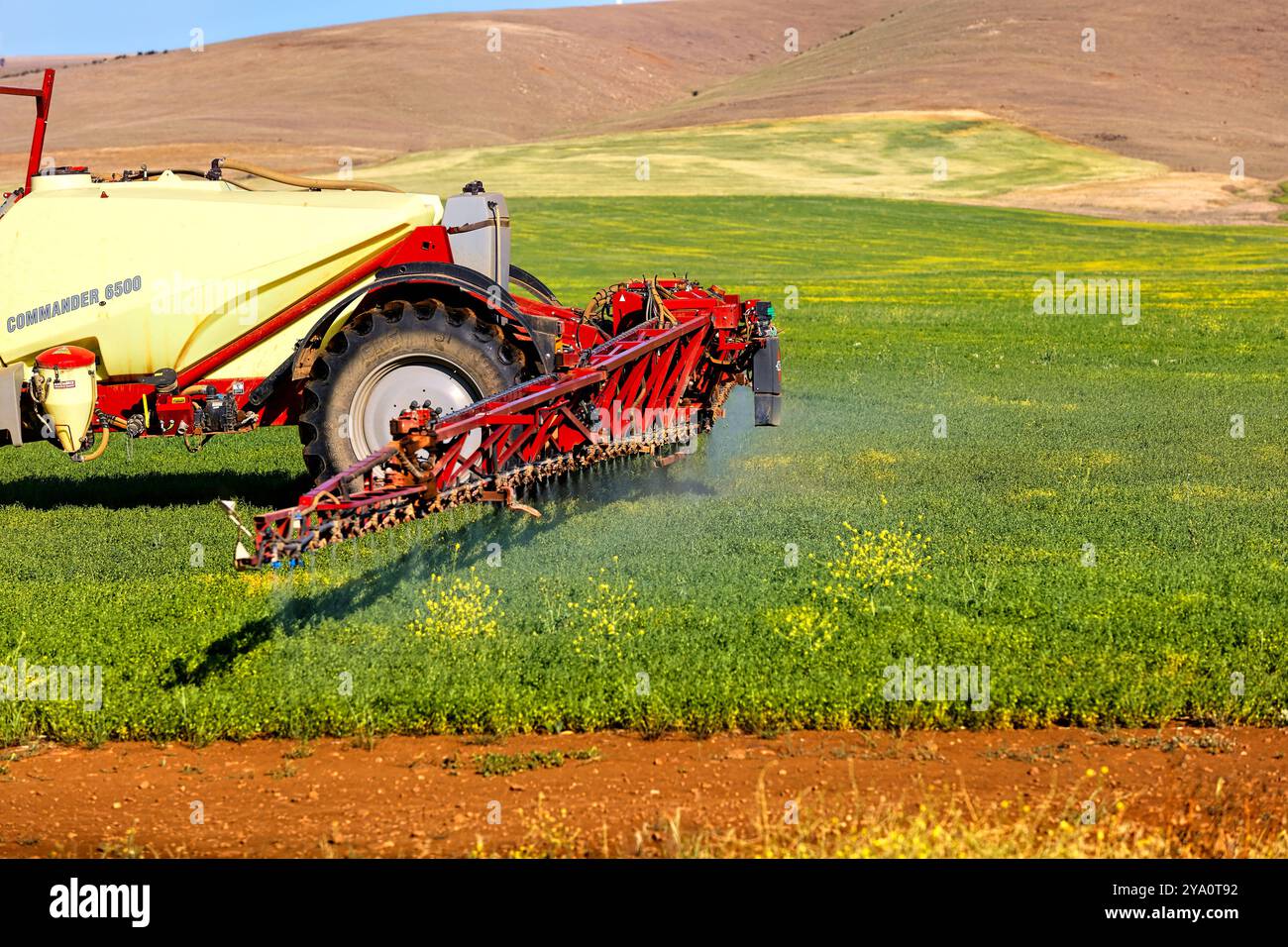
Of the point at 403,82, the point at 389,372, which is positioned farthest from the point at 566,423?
the point at 403,82

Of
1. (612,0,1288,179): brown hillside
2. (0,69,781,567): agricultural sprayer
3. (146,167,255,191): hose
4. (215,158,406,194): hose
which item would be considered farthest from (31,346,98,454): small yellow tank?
(612,0,1288,179): brown hillside

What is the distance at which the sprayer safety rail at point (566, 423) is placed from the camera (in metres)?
7.30

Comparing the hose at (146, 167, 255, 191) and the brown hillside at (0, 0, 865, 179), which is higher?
the brown hillside at (0, 0, 865, 179)

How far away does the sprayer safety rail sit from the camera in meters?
7.30

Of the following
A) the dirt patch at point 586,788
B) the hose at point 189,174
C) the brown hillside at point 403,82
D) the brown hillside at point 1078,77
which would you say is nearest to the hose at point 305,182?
the hose at point 189,174

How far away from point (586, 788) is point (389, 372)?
428 cm

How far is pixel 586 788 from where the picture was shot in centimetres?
624

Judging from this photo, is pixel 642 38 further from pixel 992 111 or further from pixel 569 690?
pixel 569 690

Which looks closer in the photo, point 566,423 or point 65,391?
point 65,391

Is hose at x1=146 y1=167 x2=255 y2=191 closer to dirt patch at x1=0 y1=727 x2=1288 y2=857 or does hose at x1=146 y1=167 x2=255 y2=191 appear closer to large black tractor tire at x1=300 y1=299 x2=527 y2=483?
large black tractor tire at x1=300 y1=299 x2=527 y2=483

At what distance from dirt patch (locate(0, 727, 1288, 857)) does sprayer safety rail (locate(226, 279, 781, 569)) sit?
104cm

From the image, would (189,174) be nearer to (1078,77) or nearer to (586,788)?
(586,788)

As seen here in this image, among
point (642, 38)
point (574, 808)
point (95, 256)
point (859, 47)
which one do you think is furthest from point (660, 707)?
point (642, 38)

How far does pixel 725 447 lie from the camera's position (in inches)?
528
